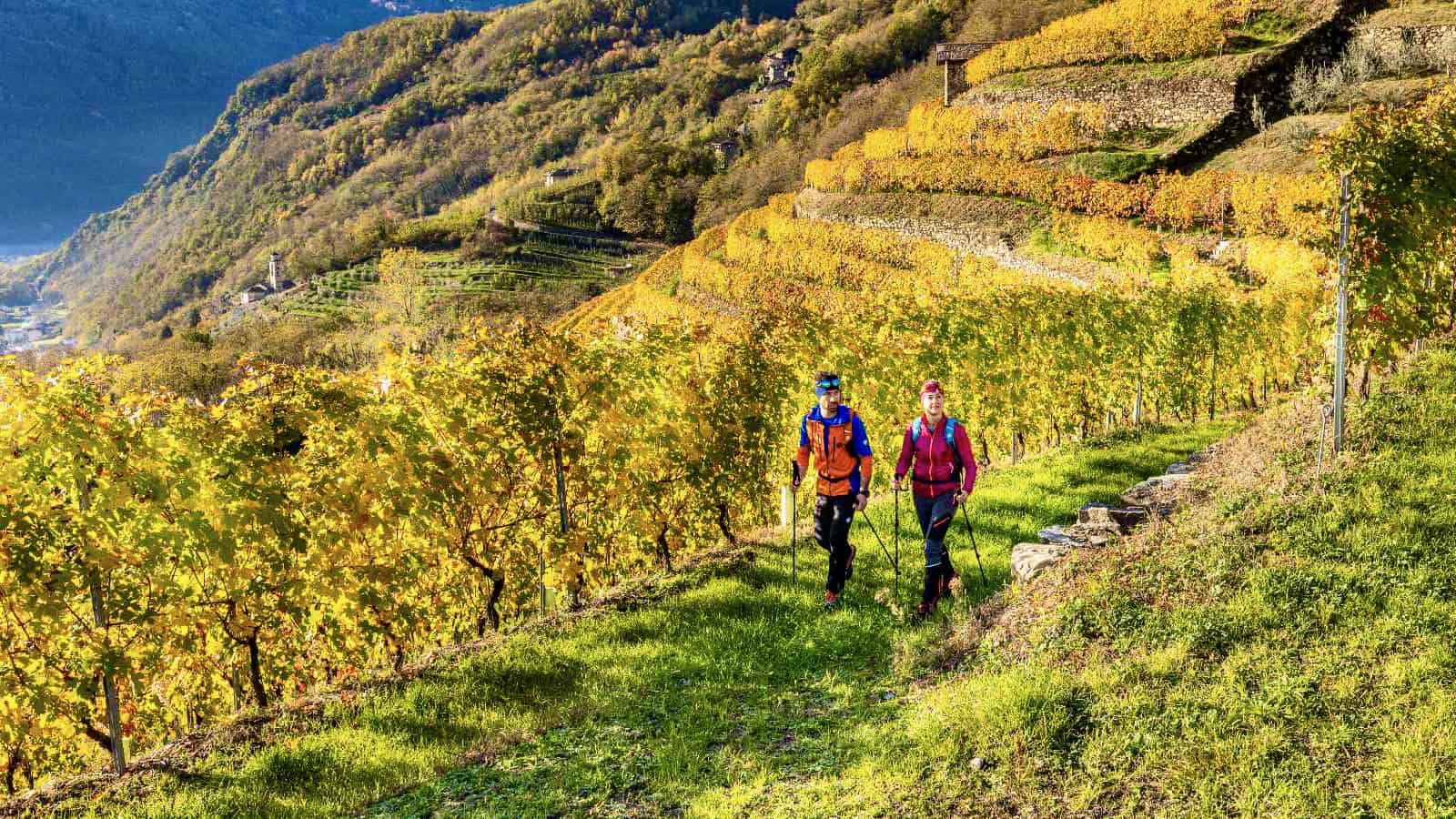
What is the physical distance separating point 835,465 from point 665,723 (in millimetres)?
2732

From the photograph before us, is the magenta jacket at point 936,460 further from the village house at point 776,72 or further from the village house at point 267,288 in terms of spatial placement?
the village house at point 776,72

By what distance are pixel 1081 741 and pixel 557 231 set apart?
133m

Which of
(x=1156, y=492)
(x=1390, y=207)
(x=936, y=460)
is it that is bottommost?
(x=1156, y=492)

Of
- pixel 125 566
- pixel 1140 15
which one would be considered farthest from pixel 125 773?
pixel 1140 15

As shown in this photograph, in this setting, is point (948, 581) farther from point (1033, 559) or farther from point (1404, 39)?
point (1404, 39)

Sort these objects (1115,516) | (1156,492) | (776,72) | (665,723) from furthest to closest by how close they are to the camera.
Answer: (776,72)
(1156,492)
(1115,516)
(665,723)

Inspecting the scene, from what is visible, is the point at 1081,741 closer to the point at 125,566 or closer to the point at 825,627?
the point at 825,627

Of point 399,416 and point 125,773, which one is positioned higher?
point 399,416

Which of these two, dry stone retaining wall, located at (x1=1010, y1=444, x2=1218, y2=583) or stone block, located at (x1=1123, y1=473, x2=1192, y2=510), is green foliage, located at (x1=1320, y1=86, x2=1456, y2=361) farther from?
dry stone retaining wall, located at (x1=1010, y1=444, x2=1218, y2=583)

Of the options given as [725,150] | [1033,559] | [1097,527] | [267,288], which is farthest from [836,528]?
[267,288]

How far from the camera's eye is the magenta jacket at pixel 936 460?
7.19m

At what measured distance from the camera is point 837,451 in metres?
7.42

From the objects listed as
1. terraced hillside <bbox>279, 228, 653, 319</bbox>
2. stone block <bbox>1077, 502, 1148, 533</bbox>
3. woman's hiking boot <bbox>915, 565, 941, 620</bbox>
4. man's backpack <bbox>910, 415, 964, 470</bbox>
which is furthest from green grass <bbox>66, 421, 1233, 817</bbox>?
terraced hillside <bbox>279, 228, 653, 319</bbox>

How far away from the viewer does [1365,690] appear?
15.2 feet
